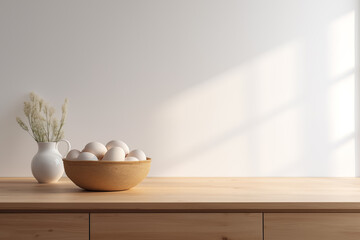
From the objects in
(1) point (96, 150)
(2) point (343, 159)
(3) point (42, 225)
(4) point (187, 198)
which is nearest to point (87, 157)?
(1) point (96, 150)

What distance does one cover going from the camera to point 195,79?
1853 millimetres

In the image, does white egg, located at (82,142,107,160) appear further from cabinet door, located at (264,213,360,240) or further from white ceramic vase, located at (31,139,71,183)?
cabinet door, located at (264,213,360,240)

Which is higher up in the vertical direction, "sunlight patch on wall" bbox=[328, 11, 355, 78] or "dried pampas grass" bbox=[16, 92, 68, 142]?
"sunlight patch on wall" bbox=[328, 11, 355, 78]

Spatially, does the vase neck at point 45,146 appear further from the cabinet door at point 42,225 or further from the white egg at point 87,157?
the cabinet door at point 42,225

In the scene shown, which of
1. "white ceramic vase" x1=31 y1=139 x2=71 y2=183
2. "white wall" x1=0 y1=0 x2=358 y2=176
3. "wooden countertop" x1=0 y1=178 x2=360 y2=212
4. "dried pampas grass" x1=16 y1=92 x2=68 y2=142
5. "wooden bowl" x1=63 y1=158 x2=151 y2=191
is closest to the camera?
"wooden countertop" x1=0 y1=178 x2=360 y2=212

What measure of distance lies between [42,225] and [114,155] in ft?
1.08

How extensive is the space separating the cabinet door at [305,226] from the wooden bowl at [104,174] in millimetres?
476

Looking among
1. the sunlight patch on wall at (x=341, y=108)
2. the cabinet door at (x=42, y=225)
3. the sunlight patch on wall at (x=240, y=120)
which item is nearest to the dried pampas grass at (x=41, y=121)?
the sunlight patch on wall at (x=240, y=120)

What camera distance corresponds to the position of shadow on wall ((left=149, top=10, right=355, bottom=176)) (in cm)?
184

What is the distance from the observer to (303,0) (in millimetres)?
1887

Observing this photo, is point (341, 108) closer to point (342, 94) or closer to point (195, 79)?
point (342, 94)

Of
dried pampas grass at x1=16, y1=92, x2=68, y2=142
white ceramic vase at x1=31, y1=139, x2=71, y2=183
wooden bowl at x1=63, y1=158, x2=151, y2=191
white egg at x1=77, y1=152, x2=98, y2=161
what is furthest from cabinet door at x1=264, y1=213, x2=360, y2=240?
dried pampas grass at x1=16, y1=92, x2=68, y2=142

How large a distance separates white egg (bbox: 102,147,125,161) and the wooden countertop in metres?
0.12

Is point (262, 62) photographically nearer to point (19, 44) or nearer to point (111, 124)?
point (111, 124)
